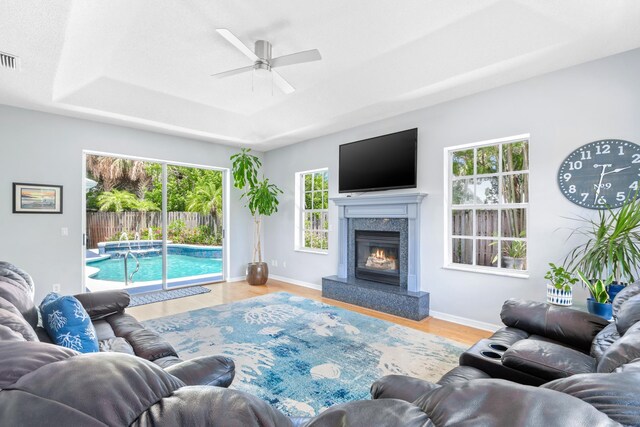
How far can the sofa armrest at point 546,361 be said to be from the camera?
1467 millimetres

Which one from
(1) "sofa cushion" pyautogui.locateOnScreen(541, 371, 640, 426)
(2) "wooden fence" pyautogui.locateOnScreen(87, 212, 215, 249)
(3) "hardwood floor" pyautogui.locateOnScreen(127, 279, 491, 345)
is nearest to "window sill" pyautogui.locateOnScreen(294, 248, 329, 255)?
(3) "hardwood floor" pyautogui.locateOnScreen(127, 279, 491, 345)

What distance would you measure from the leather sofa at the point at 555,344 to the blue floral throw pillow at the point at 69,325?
7.00 ft

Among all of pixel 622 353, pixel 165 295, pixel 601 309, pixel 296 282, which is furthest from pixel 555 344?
pixel 165 295

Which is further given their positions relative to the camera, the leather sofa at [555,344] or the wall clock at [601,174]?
the wall clock at [601,174]

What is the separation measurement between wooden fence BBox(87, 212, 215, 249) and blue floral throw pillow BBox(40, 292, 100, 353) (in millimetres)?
3585

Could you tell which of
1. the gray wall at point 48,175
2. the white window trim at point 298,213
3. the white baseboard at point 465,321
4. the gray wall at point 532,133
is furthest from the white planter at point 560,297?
the gray wall at point 48,175

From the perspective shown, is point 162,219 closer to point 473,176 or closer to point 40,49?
point 40,49

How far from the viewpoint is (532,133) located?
3.27 metres

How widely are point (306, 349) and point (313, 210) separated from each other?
3150 millimetres

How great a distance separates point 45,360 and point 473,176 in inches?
162

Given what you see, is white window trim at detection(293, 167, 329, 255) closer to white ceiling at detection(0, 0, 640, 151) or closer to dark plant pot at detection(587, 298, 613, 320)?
white ceiling at detection(0, 0, 640, 151)

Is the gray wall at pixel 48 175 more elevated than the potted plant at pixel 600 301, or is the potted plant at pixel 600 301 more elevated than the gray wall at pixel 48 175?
the gray wall at pixel 48 175

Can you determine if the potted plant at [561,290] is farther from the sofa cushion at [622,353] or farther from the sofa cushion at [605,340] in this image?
the sofa cushion at [622,353]

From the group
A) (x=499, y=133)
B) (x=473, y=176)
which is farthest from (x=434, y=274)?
(x=499, y=133)
